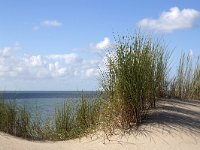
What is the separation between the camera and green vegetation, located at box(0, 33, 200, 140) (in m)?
9.02

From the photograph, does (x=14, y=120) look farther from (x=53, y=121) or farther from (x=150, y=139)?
(x=150, y=139)

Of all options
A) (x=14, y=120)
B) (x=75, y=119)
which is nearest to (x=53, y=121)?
(x=75, y=119)

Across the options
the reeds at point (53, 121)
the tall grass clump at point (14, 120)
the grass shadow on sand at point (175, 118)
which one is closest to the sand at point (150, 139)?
the grass shadow on sand at point (175, 118)

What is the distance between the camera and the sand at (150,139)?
823 cm

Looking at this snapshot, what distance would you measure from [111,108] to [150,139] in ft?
3.94

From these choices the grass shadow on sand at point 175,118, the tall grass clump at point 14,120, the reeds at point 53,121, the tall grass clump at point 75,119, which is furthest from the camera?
the tall grass clump at point 14,120

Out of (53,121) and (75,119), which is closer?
(75,119)

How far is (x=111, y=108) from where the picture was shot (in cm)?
924

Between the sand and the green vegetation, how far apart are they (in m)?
0.30

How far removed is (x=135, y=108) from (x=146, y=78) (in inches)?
26.4

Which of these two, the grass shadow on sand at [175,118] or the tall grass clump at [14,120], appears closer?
the grass shadow on sand at [175,118]

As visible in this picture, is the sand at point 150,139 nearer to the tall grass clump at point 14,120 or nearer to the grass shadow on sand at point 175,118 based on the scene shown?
the grass shadow on sand at point 175,118

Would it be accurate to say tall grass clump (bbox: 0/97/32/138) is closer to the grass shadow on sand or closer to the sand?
the sand

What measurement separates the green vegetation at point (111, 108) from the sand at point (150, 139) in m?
0.30
